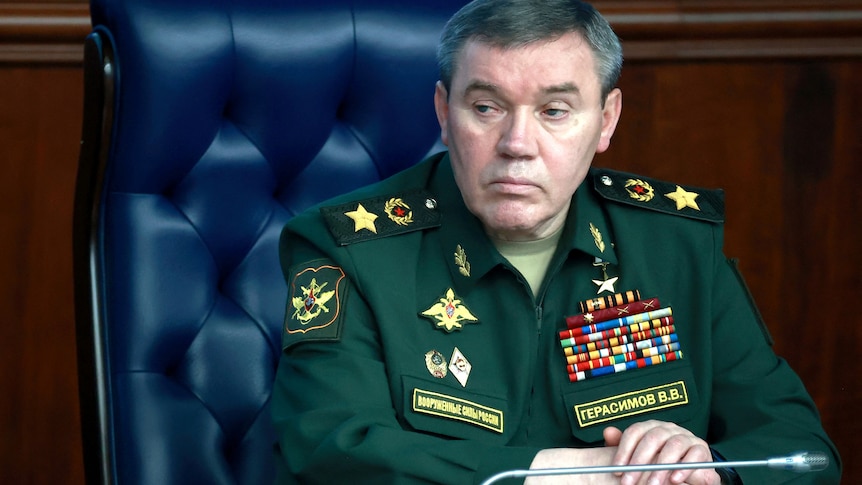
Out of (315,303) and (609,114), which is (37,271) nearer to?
(315,303)

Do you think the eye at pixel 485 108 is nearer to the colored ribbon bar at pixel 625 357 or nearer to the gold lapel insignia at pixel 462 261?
the gold lapel insignia at pixel 462 261

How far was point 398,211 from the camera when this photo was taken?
5.81ft

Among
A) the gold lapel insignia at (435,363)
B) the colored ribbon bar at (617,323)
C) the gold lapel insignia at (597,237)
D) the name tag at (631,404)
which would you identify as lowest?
the name tag at (631,404)

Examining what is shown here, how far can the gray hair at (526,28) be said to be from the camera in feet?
5.41

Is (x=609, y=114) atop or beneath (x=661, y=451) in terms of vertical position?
atop

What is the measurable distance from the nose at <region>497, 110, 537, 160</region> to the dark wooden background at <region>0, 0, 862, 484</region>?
880 mm

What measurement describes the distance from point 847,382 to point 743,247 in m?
0.37

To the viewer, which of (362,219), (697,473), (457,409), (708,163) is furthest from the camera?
(708,163)

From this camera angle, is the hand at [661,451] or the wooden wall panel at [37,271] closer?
the hand at [661,451]

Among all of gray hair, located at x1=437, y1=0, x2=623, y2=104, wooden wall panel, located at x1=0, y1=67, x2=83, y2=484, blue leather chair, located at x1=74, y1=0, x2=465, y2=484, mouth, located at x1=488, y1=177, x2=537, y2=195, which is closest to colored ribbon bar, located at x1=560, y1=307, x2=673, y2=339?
mouth, located at x1=488, y1=177, x2=537, y2=195

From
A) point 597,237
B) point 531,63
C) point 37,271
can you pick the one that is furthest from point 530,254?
point 37,271

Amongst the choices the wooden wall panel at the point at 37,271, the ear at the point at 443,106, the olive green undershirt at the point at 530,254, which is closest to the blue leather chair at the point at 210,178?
the ear at the point at 443,106

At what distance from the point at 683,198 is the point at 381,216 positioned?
1.66ft

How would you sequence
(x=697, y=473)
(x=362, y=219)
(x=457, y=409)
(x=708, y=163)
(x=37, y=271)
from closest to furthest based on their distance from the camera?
(x=697, y=473), (x=457, y=409), (x=362, y=219), (x=37, y=271), (x=708, y=163)
